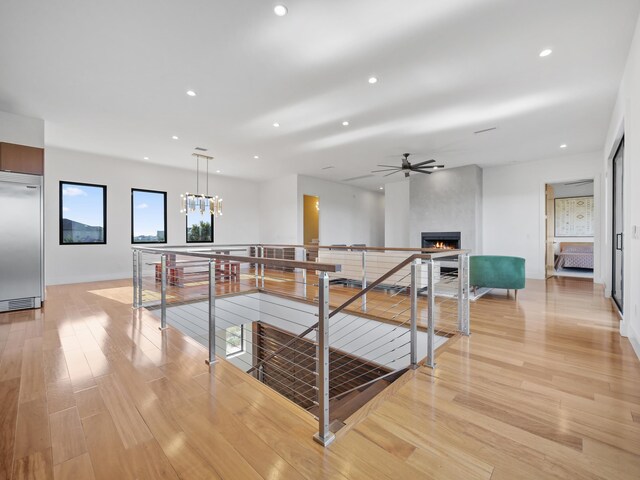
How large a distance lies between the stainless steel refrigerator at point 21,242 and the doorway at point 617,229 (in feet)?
26.3

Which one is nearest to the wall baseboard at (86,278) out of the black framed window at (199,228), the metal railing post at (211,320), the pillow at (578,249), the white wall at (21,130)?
the black framed window at (199,228)

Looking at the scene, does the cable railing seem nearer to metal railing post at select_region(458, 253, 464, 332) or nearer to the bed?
metal railing post at select_region(458, 253, 464, 332)

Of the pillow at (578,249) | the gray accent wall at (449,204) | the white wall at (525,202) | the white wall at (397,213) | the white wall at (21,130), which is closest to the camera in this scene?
the white wall at (21,130)

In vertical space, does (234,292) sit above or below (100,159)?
below

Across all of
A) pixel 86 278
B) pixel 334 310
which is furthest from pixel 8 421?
pixel 86 278

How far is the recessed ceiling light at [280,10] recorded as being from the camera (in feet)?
7.17

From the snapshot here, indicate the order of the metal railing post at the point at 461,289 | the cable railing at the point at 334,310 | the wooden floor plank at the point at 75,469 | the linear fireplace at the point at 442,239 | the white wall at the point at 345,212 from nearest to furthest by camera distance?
1. the wooden floor plank at the point at 75,469
2. the cable railing at the point at 334,310
3. the metal railing post at the point at 461,289
4. the linear fireplace at the point at 442,239
5. the white wall at the point at 345,212

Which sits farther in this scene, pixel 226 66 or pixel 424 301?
pixel 424 301

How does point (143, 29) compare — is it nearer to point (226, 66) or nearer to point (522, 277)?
point (226, 66)

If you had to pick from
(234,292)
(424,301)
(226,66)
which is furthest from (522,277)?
(226,66)

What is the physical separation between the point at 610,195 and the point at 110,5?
6.75 metres

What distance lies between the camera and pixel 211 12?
2.25 metres

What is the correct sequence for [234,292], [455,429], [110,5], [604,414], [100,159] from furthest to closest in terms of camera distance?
[100,159] → [234,292] → [110,5] → [604,414] → [455,429]

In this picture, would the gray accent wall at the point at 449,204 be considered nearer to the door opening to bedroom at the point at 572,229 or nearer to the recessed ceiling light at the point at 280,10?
the door opening to bedroom at the point at 572,229
